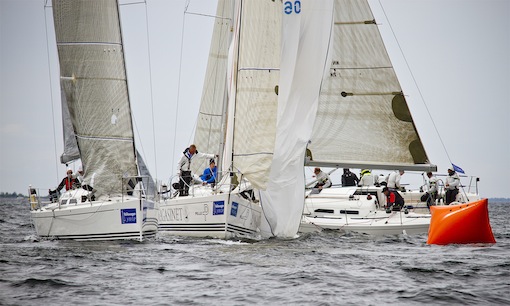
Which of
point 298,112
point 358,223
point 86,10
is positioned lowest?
point 358,223

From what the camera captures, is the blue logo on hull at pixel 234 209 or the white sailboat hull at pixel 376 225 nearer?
the blue logo on hull at pixel 234 209

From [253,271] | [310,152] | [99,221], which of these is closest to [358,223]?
[310,152]

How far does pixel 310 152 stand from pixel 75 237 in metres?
7.89

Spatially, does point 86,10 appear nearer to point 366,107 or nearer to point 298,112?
point 298,112

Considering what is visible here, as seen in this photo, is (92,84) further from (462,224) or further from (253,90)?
(462,224)

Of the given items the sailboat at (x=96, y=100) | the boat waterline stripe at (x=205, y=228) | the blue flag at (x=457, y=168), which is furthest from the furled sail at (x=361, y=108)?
the sailboat at (x=96, y=100)

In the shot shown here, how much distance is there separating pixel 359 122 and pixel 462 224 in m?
6.32

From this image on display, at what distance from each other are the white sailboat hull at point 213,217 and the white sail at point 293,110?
58cm

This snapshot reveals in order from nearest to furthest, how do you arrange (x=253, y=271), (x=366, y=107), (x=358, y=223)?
(x=253, y=271) → (x=358, y=223) → (x=366, y=107)

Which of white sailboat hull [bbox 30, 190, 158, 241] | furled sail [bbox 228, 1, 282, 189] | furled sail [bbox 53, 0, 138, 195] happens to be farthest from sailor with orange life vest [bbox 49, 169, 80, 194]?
furled sail [bbox 228, 1, 282, 189]

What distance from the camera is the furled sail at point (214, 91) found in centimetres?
3083

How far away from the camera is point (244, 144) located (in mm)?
20578

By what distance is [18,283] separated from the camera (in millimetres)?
12258

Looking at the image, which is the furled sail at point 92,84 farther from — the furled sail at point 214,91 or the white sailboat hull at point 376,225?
the furled sail at point 214,91
